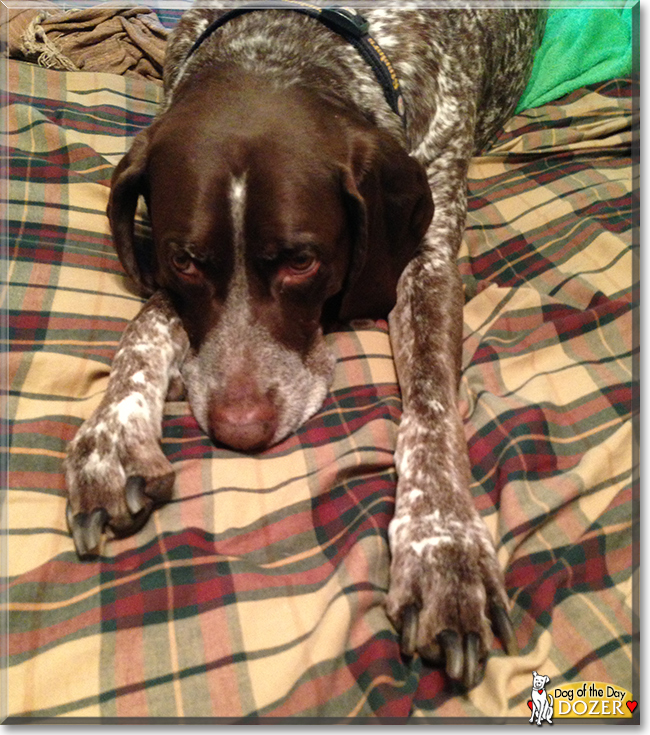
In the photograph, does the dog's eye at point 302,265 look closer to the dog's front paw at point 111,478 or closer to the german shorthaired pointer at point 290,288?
the german shorthaired pointer at point 290,288

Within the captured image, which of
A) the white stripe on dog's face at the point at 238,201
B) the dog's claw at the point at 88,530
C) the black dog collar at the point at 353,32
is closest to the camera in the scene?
the dog's claw at the point at 88,530

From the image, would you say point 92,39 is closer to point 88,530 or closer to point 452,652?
point 88,530

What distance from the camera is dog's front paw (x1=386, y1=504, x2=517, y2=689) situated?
1.46 m

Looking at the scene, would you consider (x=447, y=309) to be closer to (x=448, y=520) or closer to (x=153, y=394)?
(x=448, y=520)

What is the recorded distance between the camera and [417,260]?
7.92 feet

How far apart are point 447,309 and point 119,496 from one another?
1.23 meters

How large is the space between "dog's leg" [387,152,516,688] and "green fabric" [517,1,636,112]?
70.1 inches

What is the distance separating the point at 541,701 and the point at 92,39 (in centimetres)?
368

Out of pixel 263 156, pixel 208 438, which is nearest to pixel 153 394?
pixel 208 438

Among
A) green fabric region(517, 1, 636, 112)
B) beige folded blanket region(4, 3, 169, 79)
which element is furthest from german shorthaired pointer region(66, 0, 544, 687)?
green fabric region(517, 1, 636, 112)

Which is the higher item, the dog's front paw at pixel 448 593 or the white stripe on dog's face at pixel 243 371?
the white stripe on dog's face at pixel 243 371

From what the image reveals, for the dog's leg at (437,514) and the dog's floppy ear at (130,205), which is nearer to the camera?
the dog's leg at (437,514)

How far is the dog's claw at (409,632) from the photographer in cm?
148

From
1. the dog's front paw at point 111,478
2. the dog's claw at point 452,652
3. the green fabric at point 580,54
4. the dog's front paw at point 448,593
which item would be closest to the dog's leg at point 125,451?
the dog's front paw at point 111,478
